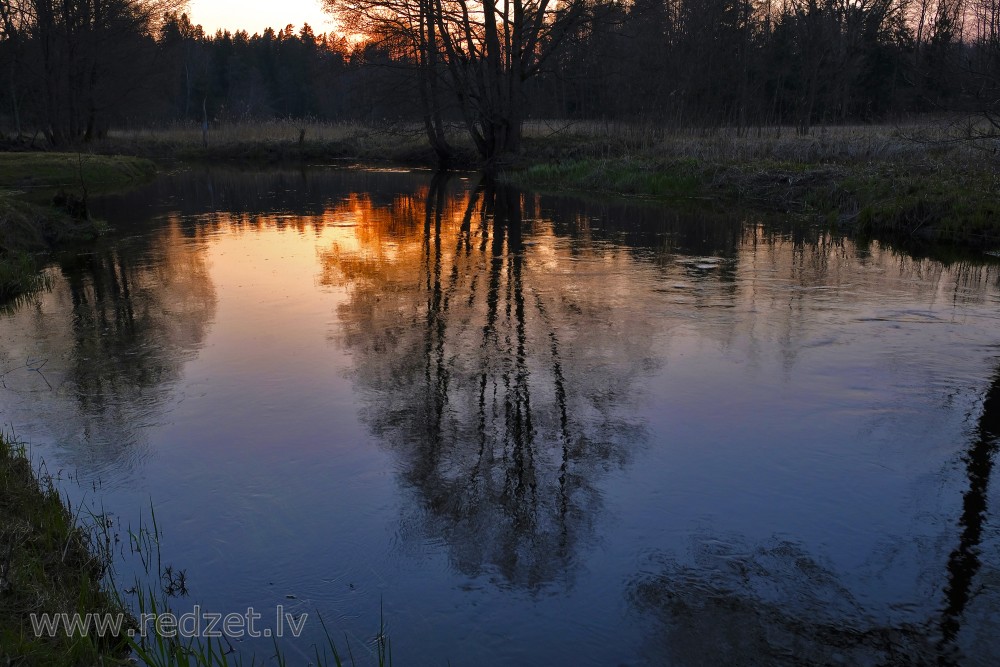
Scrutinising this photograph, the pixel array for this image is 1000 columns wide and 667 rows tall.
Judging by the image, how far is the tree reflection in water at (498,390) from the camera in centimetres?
401

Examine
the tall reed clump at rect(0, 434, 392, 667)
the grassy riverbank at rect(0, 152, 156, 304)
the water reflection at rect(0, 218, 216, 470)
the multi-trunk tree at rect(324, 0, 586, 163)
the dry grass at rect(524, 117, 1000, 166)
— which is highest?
the multi-trunk tree at rect(324, 0, 586, 163)

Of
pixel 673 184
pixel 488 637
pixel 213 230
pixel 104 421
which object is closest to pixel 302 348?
pixel 104 421

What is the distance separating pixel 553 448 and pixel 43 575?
9.20 feet

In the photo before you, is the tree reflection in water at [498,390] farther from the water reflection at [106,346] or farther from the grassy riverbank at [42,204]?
the grassy riverbank at [42,204]

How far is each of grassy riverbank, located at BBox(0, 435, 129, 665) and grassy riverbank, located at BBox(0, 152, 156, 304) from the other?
6057mm

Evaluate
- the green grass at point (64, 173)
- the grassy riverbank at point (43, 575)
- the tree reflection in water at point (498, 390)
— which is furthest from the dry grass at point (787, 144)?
the green grass at point (64, 173)

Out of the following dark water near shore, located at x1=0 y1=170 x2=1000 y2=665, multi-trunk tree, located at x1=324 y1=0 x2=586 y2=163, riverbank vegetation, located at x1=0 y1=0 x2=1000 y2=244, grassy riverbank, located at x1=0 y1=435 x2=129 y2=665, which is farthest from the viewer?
multi-trunk tree, located at x1=324 y1=0 x2=586 y2=163

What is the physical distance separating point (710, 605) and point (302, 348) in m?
4.67

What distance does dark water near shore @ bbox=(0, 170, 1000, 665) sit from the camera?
3.34m

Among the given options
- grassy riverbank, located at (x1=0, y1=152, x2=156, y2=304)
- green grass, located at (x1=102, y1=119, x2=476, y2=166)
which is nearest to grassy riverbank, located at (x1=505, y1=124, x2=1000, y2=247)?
green grass, located at (x1=102, y1=119, x2=476, y2=166)

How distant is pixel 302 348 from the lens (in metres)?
7.01

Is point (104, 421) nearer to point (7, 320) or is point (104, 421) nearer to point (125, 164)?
point (7, 320)

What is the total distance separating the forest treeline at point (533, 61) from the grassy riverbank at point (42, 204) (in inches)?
333

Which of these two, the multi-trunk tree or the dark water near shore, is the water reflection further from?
the multi-trunk tree
